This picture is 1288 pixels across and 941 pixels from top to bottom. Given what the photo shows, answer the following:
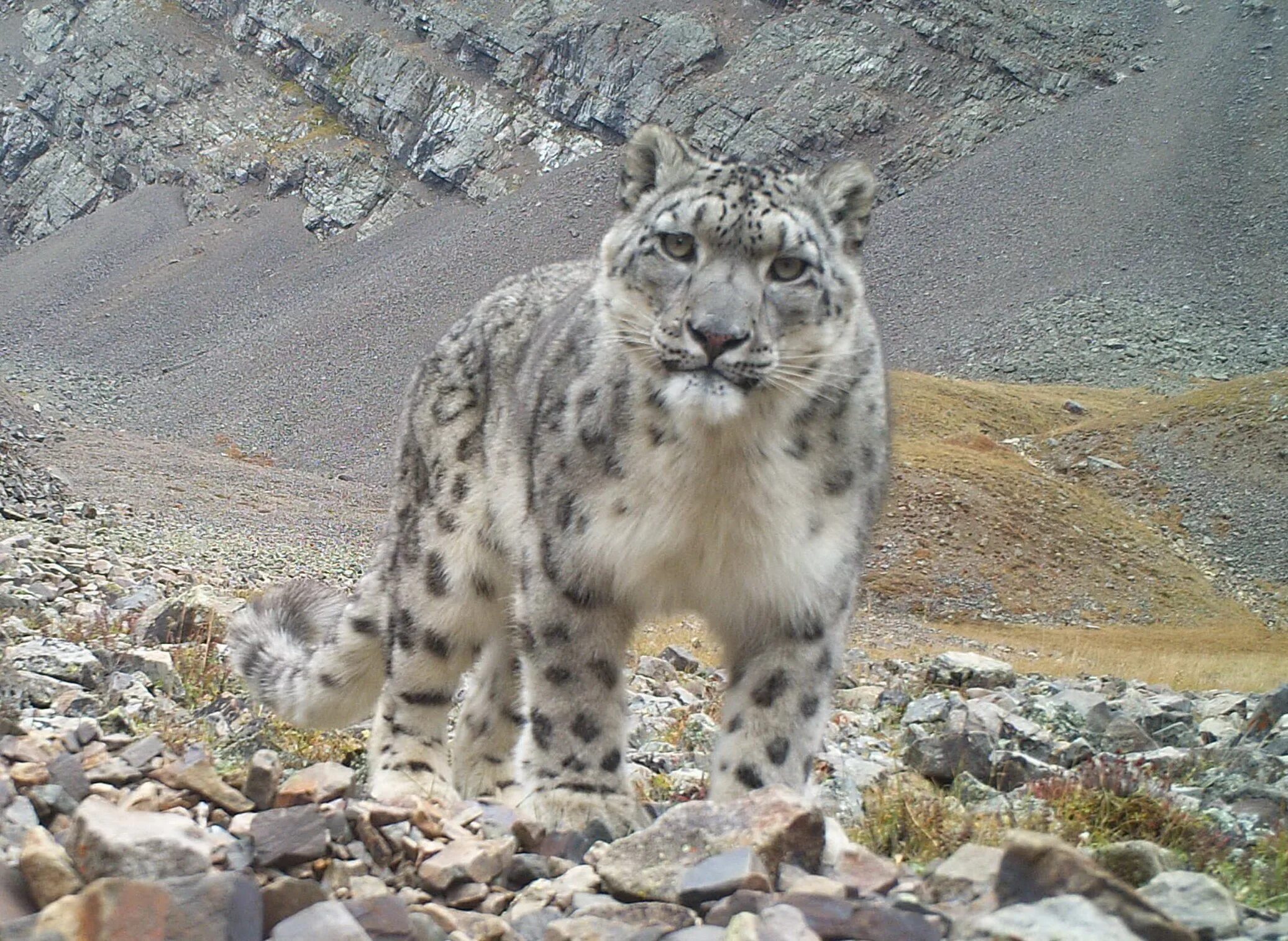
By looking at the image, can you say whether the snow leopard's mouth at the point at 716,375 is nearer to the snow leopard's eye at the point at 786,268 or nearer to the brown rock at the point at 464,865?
the snow leopard's eye at the point at 786,268

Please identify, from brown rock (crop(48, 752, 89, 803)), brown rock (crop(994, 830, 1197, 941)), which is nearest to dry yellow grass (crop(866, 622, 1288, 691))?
brown rock (crop(994, 830, 1197, 941))

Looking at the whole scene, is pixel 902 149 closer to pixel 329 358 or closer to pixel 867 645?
pixel 329 358

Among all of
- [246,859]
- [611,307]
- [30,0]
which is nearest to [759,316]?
[611,307]

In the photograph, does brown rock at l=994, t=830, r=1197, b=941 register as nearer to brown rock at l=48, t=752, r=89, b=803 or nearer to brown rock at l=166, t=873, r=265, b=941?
brown rock at l=166, t=873, r=265, b=941

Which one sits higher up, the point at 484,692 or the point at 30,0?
the point at 30,0

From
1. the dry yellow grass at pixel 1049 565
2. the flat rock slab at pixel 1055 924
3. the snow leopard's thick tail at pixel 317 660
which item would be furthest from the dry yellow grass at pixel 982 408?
the flat rock slab at pixel 1055 924

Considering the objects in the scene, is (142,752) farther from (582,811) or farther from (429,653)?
(429,653)

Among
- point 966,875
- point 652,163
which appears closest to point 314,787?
point 966,875
